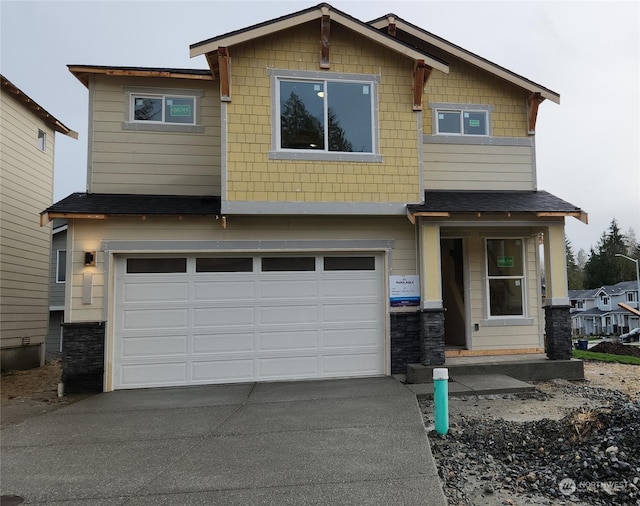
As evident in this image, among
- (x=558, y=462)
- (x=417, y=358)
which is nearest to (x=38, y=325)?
(x=417, y=358)

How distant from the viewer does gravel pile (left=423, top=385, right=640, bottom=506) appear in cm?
343

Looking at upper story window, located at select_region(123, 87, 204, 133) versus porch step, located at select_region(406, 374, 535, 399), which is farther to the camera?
upper story window, located at select_region(123, 87, 204, 133)

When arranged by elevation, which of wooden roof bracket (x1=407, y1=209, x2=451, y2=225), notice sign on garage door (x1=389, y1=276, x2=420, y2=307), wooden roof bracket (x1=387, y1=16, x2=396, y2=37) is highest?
wooden roof bracket (x1=387, y1=16, x2=396, y2=37)

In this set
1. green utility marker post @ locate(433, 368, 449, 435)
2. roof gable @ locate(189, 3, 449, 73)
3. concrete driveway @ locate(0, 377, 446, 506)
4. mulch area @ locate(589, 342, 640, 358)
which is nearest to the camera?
concrete driveway @ locate(0, 377, 446, 506)

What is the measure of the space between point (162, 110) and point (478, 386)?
757 cm

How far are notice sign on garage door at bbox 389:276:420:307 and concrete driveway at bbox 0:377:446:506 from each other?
5.93ft

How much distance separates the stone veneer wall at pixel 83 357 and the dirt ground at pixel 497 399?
23cm

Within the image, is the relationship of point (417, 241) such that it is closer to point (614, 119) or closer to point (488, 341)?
point (488, 341)

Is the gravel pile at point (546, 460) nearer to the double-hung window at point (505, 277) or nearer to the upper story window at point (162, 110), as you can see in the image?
the double-hung window at point (505, 277)

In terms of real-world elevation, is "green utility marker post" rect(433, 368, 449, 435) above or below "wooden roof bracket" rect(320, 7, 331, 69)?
below

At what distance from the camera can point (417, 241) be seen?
827 centimetres

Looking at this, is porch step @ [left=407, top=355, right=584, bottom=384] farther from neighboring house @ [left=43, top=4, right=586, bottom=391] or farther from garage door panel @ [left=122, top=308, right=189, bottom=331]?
garage door panel @ [left=122, top=308, right=189, bottom=331]

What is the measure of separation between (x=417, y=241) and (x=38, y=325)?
35.3 ft

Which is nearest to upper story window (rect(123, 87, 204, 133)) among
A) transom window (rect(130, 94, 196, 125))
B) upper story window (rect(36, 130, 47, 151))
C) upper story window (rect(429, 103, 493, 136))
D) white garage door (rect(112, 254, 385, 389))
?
transom window (rect(130, 94, 196, 125))
